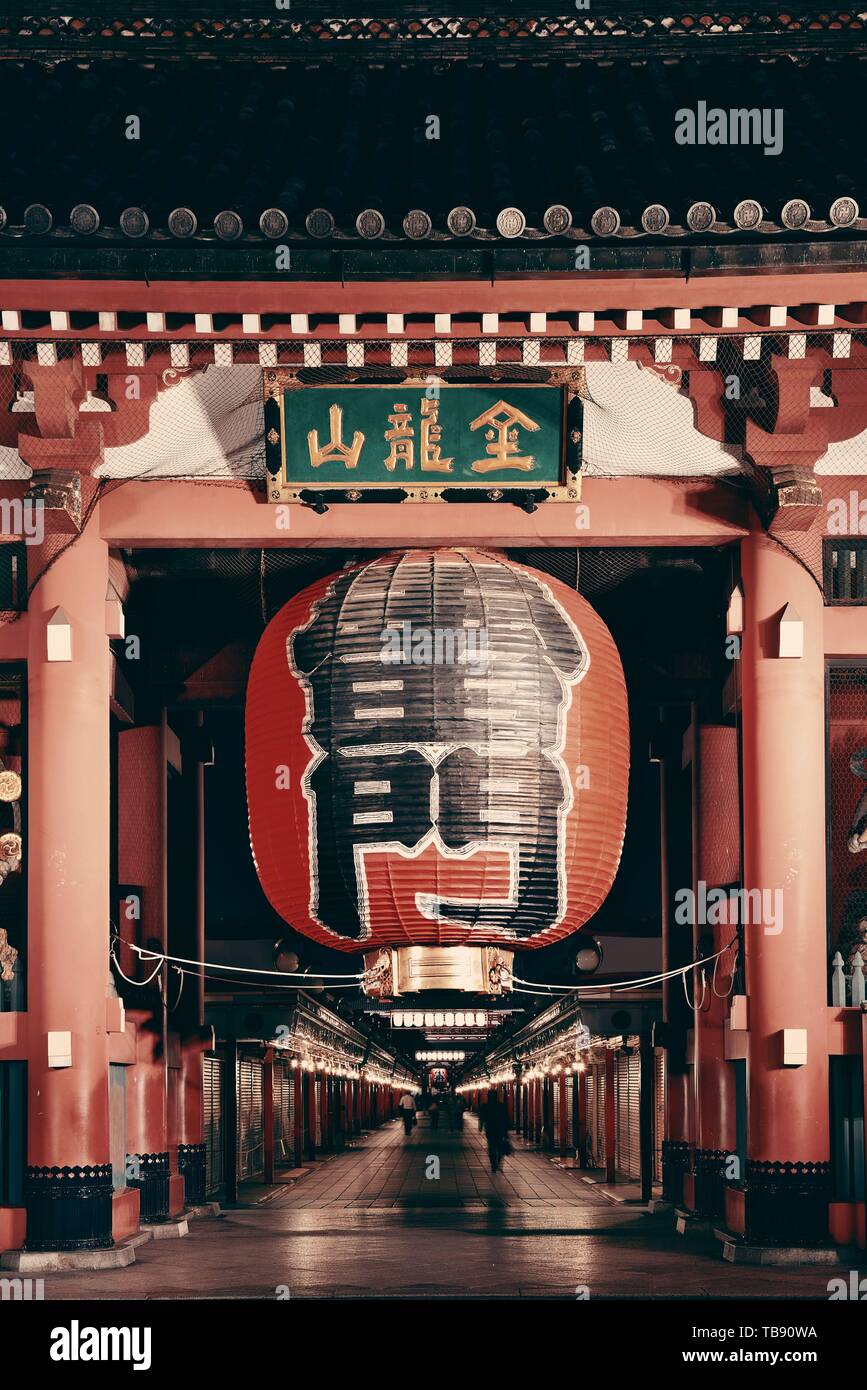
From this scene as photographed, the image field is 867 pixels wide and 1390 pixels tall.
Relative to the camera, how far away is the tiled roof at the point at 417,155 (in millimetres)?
13820

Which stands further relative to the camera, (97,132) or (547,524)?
(97,132)

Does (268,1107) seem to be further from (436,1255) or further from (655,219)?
(655,219)

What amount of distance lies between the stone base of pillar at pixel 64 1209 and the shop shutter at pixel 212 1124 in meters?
13.1

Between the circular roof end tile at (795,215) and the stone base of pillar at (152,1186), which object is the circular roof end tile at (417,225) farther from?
the stone base of pillar at (152,1186)

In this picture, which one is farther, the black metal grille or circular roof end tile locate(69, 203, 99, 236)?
the black metal grille

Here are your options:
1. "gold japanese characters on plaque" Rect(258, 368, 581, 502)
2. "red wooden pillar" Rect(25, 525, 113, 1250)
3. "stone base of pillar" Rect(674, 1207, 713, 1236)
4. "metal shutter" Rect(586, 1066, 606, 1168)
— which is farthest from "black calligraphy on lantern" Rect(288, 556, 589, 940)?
"metal shutter" Rect(586, 1066, 606, 1168)

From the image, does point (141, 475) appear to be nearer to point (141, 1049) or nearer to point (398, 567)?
point (398, 567)

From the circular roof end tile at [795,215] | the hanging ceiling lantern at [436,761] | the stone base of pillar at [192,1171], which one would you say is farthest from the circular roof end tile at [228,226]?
the stone base of pillar at [192,1171]

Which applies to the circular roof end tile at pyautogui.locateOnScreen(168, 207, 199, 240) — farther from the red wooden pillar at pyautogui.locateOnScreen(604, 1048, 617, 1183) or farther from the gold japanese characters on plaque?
the red wooden pillar at pyautogui.locateOnScreen(604, 1048, 617, 1183)

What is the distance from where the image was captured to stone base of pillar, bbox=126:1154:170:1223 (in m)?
19.5

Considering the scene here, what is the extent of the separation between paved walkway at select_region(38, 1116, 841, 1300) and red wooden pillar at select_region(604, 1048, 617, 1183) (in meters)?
1.22

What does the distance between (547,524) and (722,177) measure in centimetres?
321

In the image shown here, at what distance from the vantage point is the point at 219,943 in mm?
24375

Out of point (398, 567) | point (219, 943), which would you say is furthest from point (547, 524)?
point (219, 943)
